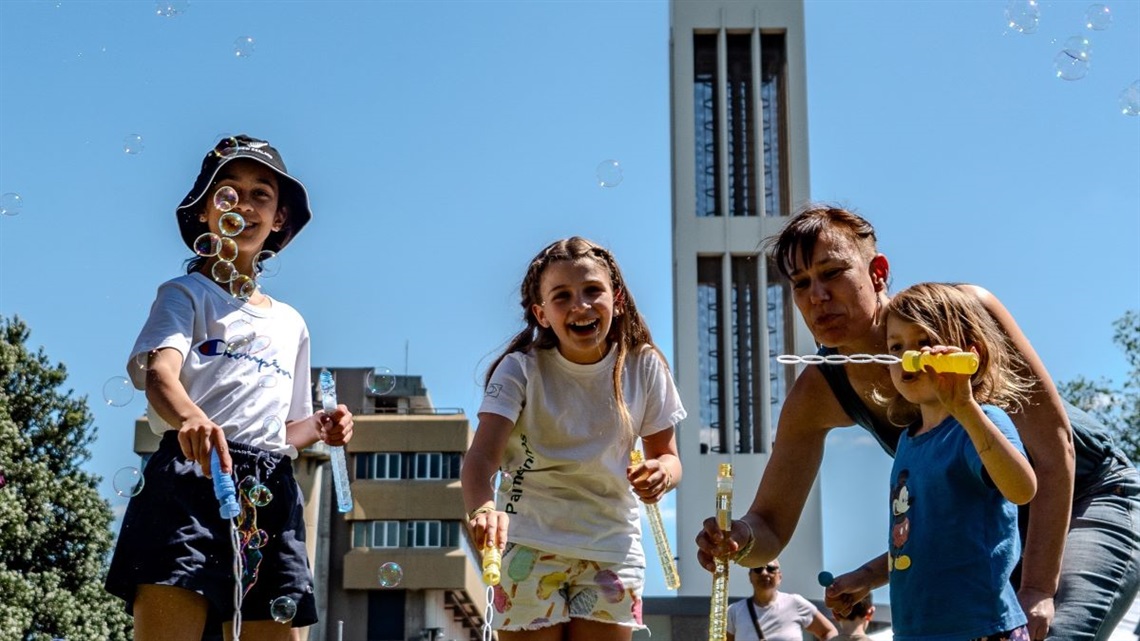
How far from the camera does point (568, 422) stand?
319 cm

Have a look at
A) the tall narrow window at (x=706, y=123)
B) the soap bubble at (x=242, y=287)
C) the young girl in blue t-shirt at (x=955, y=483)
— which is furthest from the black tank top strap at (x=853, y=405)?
the tall narrow window at (x=706, y=123)

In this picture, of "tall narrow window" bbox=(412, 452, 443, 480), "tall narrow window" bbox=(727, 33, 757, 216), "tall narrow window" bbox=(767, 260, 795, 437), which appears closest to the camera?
"tall narrow window" bbox=(767, 260, 795, 437)

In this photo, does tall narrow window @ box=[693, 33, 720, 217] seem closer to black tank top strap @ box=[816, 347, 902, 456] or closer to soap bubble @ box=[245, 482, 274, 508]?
black tank top strap @ box=[816, 347, 902, 456]

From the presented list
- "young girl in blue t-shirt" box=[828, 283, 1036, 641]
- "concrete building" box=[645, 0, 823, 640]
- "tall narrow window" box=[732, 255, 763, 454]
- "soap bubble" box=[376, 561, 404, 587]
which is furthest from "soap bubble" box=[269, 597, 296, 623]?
"tall narrow window" box=[732, 255, 763, 454]

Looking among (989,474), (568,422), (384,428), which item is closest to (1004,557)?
(989,474)

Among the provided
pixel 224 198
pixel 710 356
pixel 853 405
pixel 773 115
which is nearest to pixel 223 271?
pixel 224 198

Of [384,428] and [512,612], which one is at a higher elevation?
[384,428]

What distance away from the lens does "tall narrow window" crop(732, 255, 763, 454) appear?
28109 mm

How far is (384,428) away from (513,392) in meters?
44.5

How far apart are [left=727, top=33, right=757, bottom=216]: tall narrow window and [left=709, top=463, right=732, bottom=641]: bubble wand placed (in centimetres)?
2679

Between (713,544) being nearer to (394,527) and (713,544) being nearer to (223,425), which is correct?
(223,425)

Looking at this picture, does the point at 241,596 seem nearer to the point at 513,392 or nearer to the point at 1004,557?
the point at 513,392

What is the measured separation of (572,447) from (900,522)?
33.5 inches

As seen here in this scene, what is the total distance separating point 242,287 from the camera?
334 centimetres
